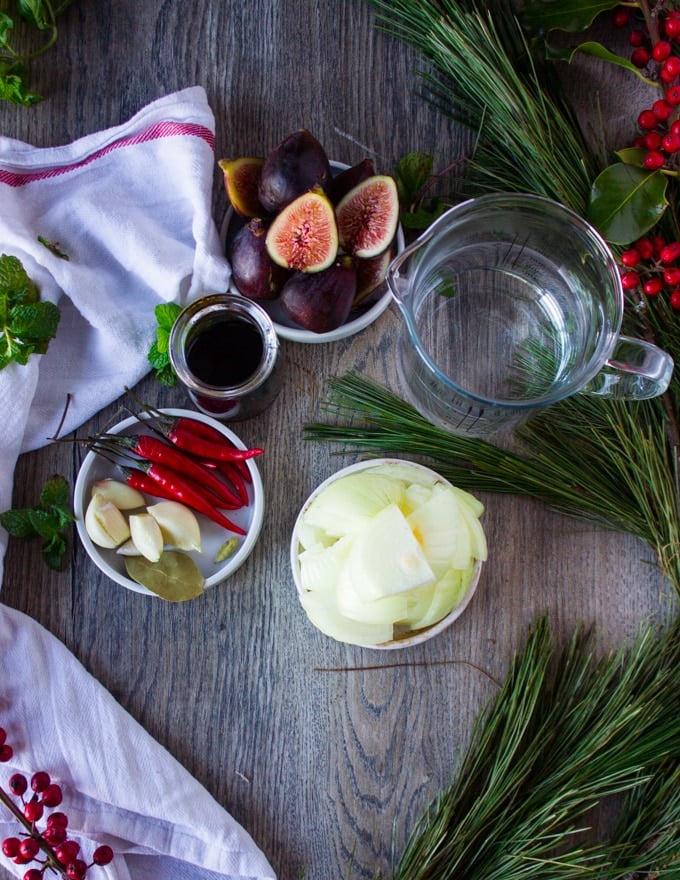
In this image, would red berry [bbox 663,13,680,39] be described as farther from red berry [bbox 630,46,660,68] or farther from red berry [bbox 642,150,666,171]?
red berry [bbox 642,150,666,171]

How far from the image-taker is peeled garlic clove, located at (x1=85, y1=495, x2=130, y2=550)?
116cm

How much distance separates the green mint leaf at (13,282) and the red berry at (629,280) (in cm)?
78

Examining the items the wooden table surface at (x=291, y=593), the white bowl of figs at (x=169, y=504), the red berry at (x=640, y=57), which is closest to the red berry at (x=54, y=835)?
the wooden table surface at (x=291, y=593)

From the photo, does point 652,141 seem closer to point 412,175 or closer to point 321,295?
point 412,175

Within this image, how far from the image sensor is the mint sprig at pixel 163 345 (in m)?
1.18

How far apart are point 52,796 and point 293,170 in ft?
2.75

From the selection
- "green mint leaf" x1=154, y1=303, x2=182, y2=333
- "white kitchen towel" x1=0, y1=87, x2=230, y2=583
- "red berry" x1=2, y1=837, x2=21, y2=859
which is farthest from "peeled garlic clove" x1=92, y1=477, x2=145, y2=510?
"red berry" x1=2, y1=837, x2=21, y2=859

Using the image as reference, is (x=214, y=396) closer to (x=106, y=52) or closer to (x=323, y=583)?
(x=323, y=583)

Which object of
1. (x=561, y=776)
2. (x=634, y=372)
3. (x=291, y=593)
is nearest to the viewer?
(x=634, y=372)

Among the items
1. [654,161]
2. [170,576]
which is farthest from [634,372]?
[170,576]

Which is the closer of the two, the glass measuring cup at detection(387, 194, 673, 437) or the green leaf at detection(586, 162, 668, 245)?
the glass measuring cup at detection(387, 194, 673, 437)

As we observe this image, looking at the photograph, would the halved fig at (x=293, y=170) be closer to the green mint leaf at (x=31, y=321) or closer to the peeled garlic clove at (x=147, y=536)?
the green mint leaf at (x=31, y=321)

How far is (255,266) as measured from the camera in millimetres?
1145

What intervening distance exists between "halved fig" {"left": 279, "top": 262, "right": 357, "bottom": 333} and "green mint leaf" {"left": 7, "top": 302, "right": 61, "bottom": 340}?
306 millimetres
